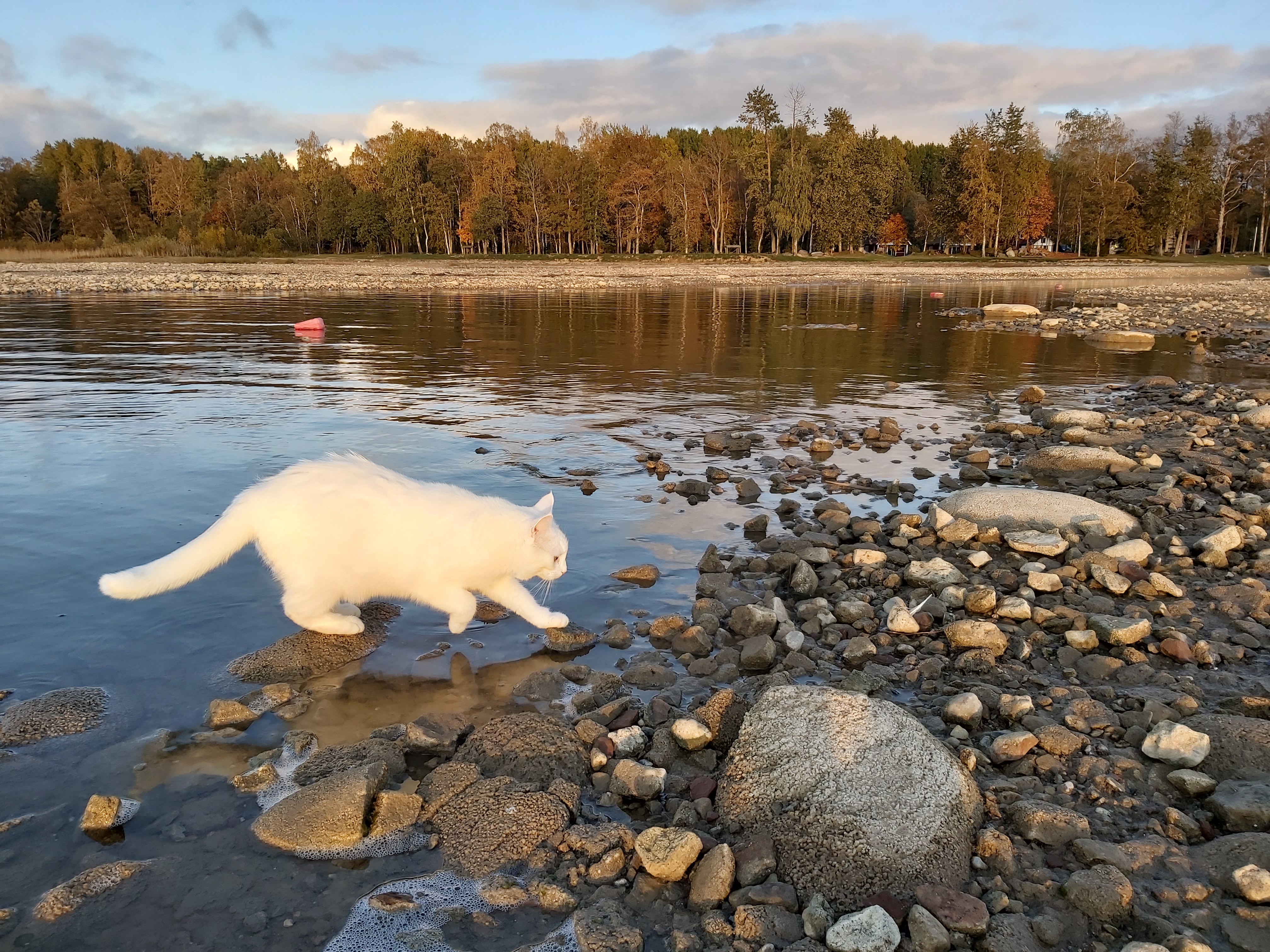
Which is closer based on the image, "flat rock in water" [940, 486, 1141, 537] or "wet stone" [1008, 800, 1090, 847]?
"wet stone" [1008, 800, 1090, 847]

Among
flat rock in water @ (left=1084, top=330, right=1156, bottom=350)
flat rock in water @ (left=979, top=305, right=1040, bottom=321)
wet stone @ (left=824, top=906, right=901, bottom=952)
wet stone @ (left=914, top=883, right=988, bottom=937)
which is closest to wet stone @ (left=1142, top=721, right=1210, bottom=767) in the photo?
wet stone @ (left=914, top=883, right=988, bottom=937)

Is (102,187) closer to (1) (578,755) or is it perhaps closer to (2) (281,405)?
(2) (281,405)

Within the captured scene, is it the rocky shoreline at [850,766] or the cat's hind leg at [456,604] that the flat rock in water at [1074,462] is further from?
the cat's hind leg at [456,604]

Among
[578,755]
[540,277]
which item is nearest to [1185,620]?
[578,755]

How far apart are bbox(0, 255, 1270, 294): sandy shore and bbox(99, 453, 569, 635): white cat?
1655 inches

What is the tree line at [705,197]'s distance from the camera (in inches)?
3516

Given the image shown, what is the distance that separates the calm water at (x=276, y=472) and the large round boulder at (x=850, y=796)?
5.26 feet

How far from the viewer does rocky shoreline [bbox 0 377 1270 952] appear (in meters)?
3.21

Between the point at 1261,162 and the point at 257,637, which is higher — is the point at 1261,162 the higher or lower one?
the higher one

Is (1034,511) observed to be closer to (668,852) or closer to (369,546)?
(668,852)

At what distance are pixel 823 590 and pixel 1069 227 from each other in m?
107

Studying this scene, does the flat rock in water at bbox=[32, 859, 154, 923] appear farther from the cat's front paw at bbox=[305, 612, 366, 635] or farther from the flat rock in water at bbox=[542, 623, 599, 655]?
the flat rock in water at bbox=[542, 623, 599, 655]

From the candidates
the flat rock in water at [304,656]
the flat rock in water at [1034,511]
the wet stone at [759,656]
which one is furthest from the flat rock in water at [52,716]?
the flat rock in water at [1034,511]

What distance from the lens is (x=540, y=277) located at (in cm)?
5778
